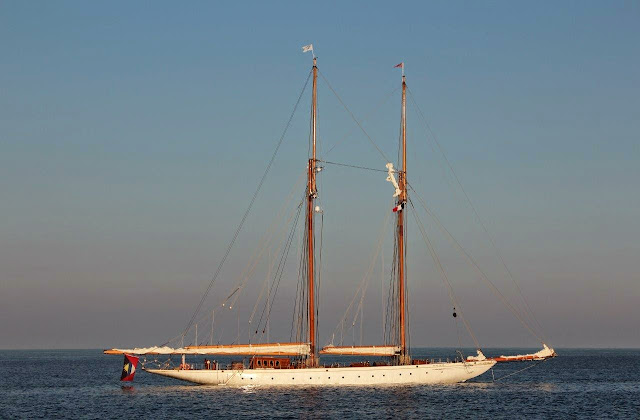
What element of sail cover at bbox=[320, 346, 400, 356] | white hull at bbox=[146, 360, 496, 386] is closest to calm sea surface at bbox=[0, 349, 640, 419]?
white hull at bbox=[146, 360, 496, 386]

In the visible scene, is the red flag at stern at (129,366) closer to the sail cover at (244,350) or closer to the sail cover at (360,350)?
the sail cover at (244,350)

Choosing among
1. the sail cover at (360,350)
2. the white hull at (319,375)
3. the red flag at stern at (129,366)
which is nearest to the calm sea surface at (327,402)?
the white hull at (319,375)

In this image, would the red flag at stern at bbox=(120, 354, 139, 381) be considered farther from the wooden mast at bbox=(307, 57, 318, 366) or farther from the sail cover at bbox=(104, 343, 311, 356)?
the wooden mast at bbox=(307, 57, 318, 366)

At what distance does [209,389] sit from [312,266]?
18809 millimetres

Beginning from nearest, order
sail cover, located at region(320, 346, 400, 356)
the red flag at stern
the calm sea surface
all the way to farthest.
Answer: the calm sea surface, sail cover, located at region(320, 346, 400, 356), the red flag at stern

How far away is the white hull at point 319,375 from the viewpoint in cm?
9400

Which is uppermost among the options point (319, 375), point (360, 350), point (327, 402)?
point (360, 350)

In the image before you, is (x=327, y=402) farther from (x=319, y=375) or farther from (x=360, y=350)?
(x=360, y=350)

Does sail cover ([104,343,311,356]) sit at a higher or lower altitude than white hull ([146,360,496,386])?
higher

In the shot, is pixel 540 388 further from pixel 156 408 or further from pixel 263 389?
pixel 156 408

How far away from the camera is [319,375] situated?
9394 cm

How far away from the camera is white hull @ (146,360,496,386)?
3701 inches

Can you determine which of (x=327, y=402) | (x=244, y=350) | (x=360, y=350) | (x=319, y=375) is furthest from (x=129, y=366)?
(x=327, y=402)

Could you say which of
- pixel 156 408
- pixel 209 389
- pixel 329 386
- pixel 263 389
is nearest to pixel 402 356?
pixel 329 386
